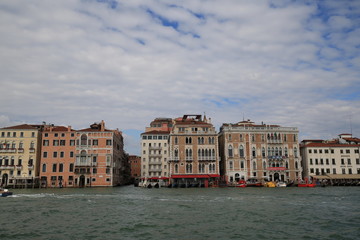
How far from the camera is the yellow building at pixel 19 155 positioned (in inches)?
2174

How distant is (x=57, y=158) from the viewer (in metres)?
56.8

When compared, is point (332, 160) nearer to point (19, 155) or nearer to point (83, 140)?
point (83, 140)

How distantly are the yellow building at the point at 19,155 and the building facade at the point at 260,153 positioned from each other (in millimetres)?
32209

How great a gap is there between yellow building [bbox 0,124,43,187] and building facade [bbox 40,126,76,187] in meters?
1.39

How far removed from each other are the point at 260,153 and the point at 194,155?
11.8 metres

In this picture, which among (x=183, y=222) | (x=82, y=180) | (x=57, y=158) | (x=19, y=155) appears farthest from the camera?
(x=82, y=180)

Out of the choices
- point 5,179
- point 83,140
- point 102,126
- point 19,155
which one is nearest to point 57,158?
point 83,140

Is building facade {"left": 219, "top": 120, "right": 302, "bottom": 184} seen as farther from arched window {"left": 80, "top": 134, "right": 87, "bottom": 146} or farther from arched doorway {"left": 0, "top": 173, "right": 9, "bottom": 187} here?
arched doorway {"left": 0, "top": 173, "right": 9, "bottom": 187}

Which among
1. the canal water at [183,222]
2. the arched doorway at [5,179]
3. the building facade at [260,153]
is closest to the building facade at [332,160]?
the building facade at [260,153]

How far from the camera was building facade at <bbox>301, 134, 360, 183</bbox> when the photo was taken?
6097 cm

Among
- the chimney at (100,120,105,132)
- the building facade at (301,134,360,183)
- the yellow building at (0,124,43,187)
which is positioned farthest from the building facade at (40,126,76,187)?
the building facade at (301,134,360,183)

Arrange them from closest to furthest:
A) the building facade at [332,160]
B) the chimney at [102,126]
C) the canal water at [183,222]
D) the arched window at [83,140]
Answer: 1. the canal water at [183,222]
2. the arched window at [83,140]
3. the chimney at [102,126]
4. the building facade at [332,160]

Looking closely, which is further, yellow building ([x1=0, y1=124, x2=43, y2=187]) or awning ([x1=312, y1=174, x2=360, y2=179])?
awning ([x1=312, y1=174, x2=360, y2=179])

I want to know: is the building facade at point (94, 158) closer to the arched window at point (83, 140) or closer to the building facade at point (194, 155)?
the arched window at point (83, 140)
